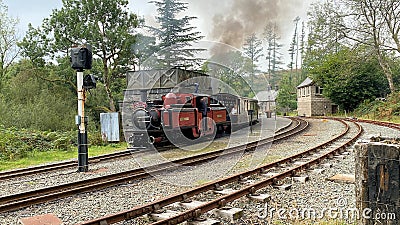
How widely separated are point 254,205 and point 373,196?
257cm

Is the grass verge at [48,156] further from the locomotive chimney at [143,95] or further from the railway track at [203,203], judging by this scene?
the railway track at [203,203]

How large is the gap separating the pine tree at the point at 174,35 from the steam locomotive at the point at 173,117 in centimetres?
121

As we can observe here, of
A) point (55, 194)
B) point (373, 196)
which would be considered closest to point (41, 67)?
point (55, 194)

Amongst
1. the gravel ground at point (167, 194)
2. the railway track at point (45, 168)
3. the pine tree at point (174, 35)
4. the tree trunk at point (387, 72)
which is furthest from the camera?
the tree trunk at point (387, 72)

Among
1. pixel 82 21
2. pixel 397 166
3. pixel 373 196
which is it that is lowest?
pixel 373 196

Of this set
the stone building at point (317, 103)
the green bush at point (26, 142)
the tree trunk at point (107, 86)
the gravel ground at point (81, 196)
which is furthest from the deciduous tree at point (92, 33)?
the stone building at point (317, 103)

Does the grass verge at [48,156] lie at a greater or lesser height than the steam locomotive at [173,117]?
lesser

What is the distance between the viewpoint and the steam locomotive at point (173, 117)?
1151 centimetres

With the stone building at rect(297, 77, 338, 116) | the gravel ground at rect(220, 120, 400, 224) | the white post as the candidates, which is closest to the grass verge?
the white post

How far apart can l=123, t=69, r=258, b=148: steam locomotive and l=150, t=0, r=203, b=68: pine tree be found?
121 cm

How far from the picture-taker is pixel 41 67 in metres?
18.2

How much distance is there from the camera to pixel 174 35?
59.6 ft

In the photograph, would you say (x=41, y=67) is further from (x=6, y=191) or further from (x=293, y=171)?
(x=293, y=171)

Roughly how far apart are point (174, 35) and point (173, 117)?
25.7 feet
